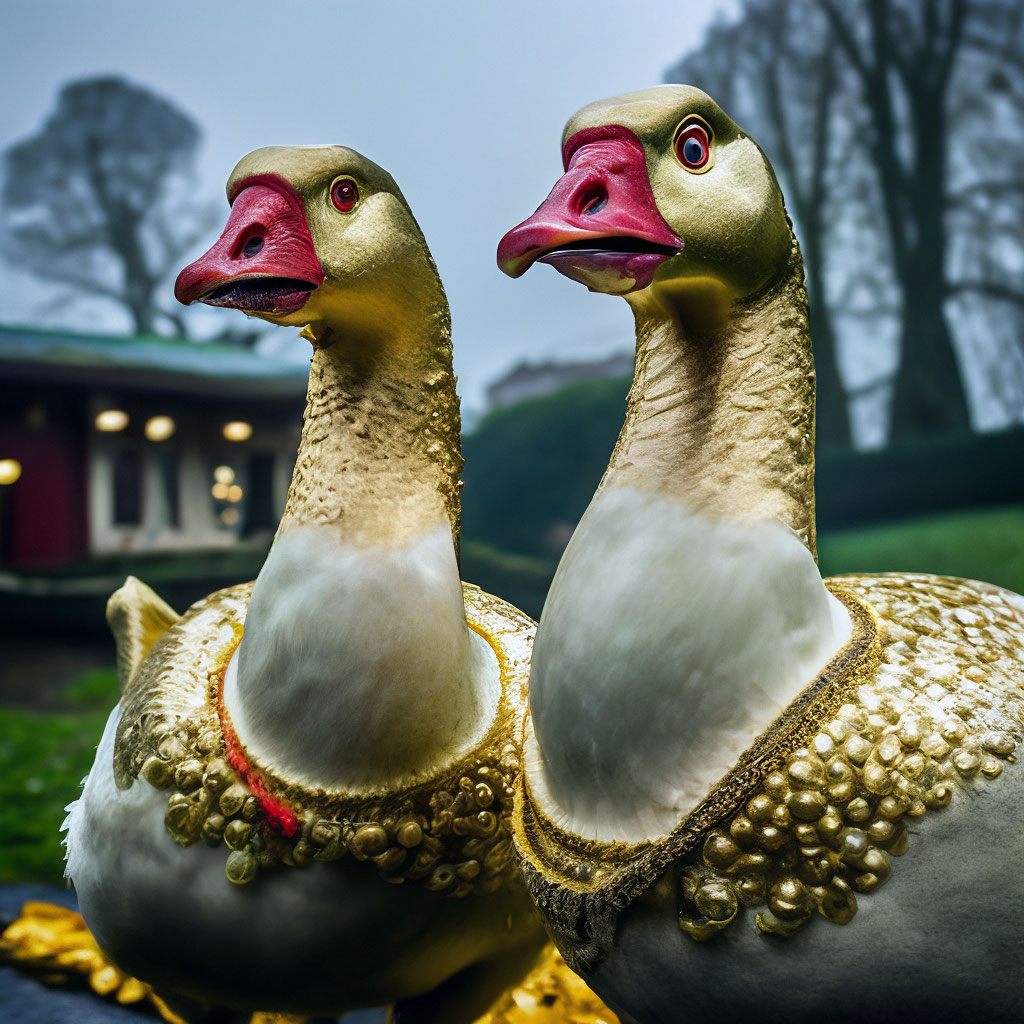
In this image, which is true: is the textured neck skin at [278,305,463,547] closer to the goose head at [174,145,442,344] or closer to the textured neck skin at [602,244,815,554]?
the goose head at [174,145,442,344]

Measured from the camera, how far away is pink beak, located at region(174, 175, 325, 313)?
2.88ft

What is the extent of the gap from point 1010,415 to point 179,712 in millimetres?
2389

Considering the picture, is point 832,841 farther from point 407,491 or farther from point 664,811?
point 407,491

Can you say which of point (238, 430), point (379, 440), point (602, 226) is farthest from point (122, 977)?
point (602, 226)

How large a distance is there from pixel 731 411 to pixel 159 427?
7.29ft

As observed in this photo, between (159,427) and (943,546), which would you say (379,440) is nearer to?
(159,427)

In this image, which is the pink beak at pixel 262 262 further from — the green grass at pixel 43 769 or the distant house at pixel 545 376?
the distant house at pixel 545 376

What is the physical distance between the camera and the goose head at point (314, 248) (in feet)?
2.92

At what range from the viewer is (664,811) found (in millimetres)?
712

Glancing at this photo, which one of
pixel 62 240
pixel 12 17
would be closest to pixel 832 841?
pixel 62 240

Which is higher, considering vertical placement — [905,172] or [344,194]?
[905,172]

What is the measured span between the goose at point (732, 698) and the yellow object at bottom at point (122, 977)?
584mm

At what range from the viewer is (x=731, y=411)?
765mm

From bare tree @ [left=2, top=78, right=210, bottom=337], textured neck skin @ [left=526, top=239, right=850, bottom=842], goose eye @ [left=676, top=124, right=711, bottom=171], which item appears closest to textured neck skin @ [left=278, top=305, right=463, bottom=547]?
textured neck skin @ [left=526, top=239, right=850, bottom=842]
